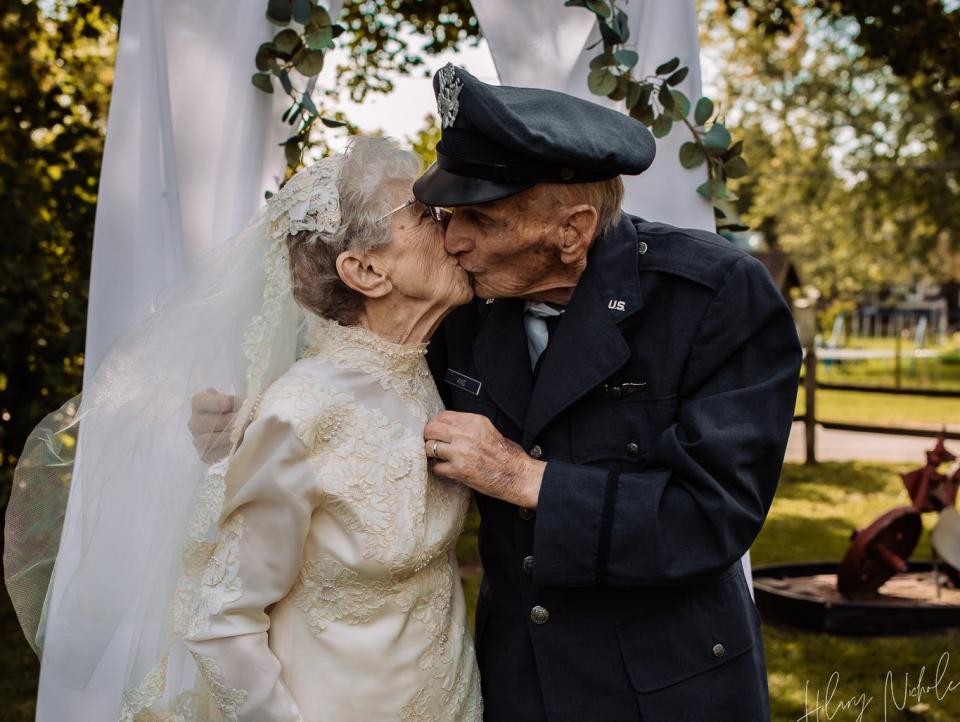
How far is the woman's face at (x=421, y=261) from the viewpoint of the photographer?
7.40 feet

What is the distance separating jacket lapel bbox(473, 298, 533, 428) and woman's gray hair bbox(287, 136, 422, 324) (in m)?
0.32

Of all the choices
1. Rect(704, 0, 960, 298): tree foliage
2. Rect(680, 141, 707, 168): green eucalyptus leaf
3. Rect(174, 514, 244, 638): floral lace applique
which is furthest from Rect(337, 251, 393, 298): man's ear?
Rect(704, 0, 960, 298): tree foliage

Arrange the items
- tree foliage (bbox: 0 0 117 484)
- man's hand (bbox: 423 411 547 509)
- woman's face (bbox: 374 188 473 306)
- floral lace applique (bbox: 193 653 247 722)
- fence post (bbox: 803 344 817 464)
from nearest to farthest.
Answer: floral lace applique (bbox: 193 653 247 722)
man's hand (bbox: 423 411 547 509)
woman's face (bbox: 374 188 473 306)
tree foliage (bbox: 0 0 117 484)
fence post (bbox: 803 344 817 464)

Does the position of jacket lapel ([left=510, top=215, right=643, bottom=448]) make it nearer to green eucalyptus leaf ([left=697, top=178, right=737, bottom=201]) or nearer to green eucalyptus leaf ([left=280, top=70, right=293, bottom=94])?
green eucalyptus leaf ([left=697, top=178, right=737, bottom=201])

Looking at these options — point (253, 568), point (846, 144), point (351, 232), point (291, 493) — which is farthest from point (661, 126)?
point (846, 144)

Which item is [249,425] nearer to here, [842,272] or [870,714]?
[870,714]

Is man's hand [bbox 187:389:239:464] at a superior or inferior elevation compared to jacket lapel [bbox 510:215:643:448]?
inferior

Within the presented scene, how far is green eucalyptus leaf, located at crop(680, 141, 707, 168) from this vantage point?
3.08 meters

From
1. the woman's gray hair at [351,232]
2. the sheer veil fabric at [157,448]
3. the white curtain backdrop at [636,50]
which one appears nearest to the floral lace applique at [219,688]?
the sheer veil fabric at [157,448]

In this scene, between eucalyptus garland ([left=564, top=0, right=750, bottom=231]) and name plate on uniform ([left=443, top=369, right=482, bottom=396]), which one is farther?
eucalyptus garland ([left=564, top=0, right=750, bottom=231])

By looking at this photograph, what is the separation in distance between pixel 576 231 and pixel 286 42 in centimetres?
125

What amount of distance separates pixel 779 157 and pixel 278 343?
28381 mm

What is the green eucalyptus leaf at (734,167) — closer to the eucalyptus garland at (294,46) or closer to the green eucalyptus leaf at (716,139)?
the green eucalyptus leaf at (716,139)

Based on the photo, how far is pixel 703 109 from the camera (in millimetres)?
3043
